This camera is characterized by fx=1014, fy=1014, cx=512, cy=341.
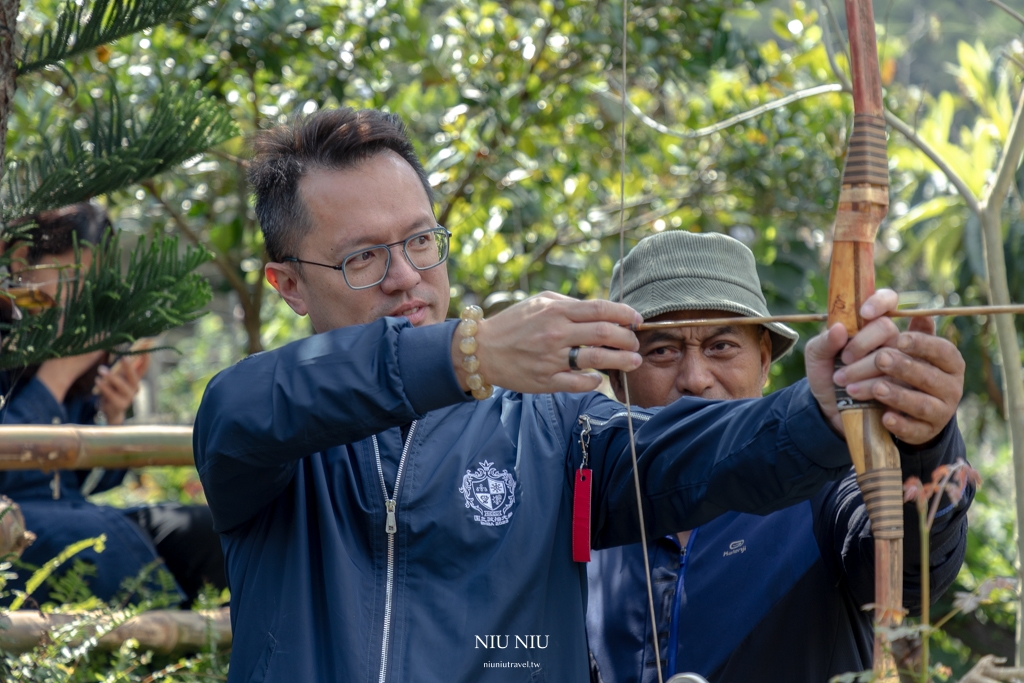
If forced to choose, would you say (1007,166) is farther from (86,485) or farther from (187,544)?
(86,485)

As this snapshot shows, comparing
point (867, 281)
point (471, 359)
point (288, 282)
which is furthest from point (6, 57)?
point (867, 281)

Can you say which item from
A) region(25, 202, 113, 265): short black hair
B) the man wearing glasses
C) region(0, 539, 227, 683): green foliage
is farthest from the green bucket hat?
region(0, 539, 227, 683): green foliage

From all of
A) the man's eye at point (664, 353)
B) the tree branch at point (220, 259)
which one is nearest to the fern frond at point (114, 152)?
the man's eye at point (664, 353)

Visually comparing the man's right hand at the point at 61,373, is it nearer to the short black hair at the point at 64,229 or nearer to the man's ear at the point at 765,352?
the short black hair at the point at 64,229

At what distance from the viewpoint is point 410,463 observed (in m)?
1.58

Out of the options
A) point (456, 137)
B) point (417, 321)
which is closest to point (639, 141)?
point (456, 137)

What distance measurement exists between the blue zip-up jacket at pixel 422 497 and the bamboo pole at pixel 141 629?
977mm

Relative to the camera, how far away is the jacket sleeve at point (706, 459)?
1373 mm

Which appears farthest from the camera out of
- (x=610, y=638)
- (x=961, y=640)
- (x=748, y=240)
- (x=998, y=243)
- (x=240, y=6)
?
(x=748, y=240)

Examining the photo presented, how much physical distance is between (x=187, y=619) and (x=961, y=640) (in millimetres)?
3552

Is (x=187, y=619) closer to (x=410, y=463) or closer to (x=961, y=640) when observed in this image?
(x=410, y=463)

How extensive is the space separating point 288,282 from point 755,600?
3.37ft

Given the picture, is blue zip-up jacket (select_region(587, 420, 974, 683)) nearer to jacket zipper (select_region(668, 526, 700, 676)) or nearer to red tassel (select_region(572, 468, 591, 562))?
jacket zipper (select_region(668, 526, 700, 676))

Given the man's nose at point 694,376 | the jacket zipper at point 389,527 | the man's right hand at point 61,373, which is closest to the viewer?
the jacket zipper at point 389,527
